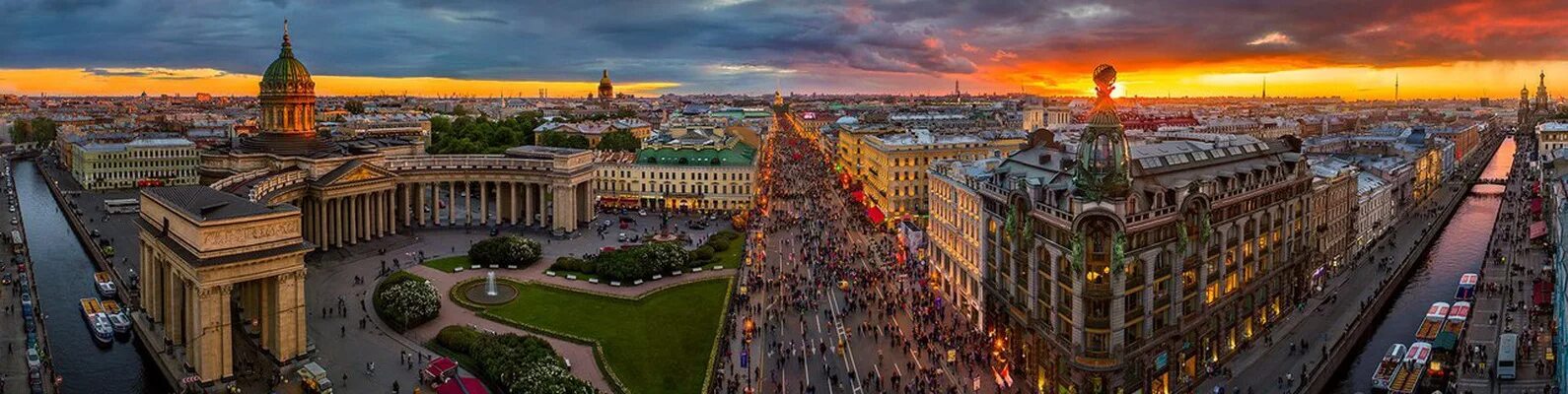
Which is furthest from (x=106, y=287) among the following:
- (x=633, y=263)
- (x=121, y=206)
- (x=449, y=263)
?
(x=121, y=206)

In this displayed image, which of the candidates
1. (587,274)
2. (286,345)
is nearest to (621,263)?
(587,274)

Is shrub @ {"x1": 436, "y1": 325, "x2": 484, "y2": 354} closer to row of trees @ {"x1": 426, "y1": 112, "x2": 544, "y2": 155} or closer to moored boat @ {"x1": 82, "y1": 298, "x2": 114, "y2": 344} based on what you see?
moored boat @ {"x1": 82, "y1": 298, "x2": 114, "y2": 344}

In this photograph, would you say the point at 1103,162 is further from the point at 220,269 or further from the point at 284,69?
the point at 284,69

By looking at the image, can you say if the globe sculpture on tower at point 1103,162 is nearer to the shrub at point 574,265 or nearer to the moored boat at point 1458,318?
the moored boat at point 1458,318

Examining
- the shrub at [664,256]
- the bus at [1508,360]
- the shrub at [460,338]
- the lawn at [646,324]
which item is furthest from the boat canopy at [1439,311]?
the shrub at [460,338]

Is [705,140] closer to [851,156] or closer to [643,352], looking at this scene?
[851,156]

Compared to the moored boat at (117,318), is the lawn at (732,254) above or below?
above
